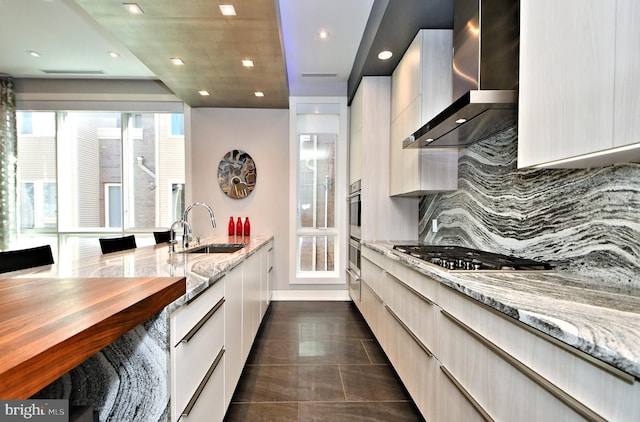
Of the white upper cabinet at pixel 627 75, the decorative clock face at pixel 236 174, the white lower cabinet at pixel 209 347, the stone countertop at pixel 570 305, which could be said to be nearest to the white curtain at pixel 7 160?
the decorative clock face at pixel 236 174

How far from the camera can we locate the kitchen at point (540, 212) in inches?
45.9

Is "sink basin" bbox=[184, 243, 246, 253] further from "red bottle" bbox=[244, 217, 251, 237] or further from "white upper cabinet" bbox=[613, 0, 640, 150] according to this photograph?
"white upper cabinet" bbox=[613, 0, 640, 150]

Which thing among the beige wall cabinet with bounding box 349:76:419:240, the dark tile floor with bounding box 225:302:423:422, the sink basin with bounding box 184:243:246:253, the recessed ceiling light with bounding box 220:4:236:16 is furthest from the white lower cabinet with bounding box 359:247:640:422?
the recessed ceiling light with bounding box 220:4:236:16

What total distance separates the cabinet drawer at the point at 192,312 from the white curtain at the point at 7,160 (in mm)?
4432

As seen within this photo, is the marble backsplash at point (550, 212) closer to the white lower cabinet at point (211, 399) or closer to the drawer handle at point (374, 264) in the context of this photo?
the drawer handle at point (374, 264)

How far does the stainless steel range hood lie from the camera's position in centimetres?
144

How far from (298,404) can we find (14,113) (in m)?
5.17

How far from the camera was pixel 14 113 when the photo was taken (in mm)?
4066

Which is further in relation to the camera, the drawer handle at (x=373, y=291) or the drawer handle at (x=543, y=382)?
the drawer handle at (x=373, y=291)

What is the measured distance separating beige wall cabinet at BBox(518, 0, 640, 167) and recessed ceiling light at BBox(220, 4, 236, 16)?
1.71 metres

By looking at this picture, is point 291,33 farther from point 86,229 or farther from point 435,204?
point 86,229

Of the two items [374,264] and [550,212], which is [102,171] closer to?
[374,264]

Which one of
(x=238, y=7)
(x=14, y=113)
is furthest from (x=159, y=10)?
(x=14, y=113)

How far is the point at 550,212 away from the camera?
149cm
